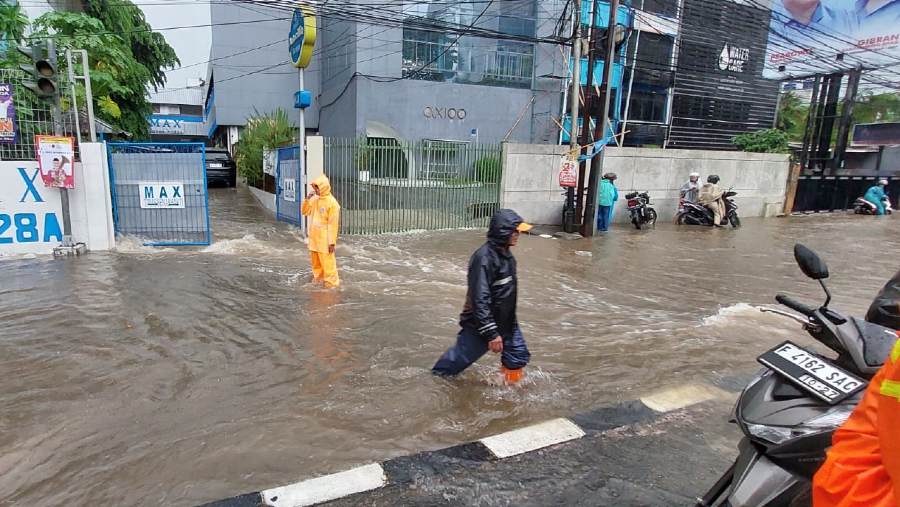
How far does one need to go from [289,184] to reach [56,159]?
183 inches

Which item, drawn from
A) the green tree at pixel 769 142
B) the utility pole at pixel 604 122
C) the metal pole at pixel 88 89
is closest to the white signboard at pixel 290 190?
the metal pole at pixel 88 89

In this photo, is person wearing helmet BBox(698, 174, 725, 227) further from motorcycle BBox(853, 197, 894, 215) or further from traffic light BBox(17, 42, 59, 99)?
traffic light BBox(17, 42, 59, 99)

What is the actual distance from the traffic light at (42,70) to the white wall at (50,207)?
986 millimetres

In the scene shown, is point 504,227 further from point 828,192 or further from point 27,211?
point 828,192

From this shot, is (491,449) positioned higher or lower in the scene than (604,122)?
lower

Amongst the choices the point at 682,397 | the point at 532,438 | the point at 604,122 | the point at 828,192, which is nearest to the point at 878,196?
the point at 828,192

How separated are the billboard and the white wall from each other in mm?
25095

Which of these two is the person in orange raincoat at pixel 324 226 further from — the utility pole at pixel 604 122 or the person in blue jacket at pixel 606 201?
the person in blue jacket at pixel 606 201

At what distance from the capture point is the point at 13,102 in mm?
8203

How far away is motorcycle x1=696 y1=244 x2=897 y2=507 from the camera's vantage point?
6.24 ft

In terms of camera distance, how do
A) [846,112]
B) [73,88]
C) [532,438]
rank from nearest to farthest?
[532,438] → [73,88] → [846,112]

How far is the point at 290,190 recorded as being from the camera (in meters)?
12.1

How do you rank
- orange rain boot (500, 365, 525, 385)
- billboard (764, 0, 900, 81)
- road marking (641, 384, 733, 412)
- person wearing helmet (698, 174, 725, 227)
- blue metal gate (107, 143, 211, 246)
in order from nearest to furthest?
road marking (641, 384, 733, 412) → orange rain boot (500, 365, 525, 385) → blue metal gate (107, 143, 211, 246) → person wearing helmet (698, 174, 725, 227) → billboard (764, 0, 900, 81)

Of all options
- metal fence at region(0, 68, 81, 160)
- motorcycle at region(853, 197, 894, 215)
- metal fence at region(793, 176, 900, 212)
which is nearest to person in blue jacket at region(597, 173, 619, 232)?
metal fence at region(793, 176, 900, 212)
